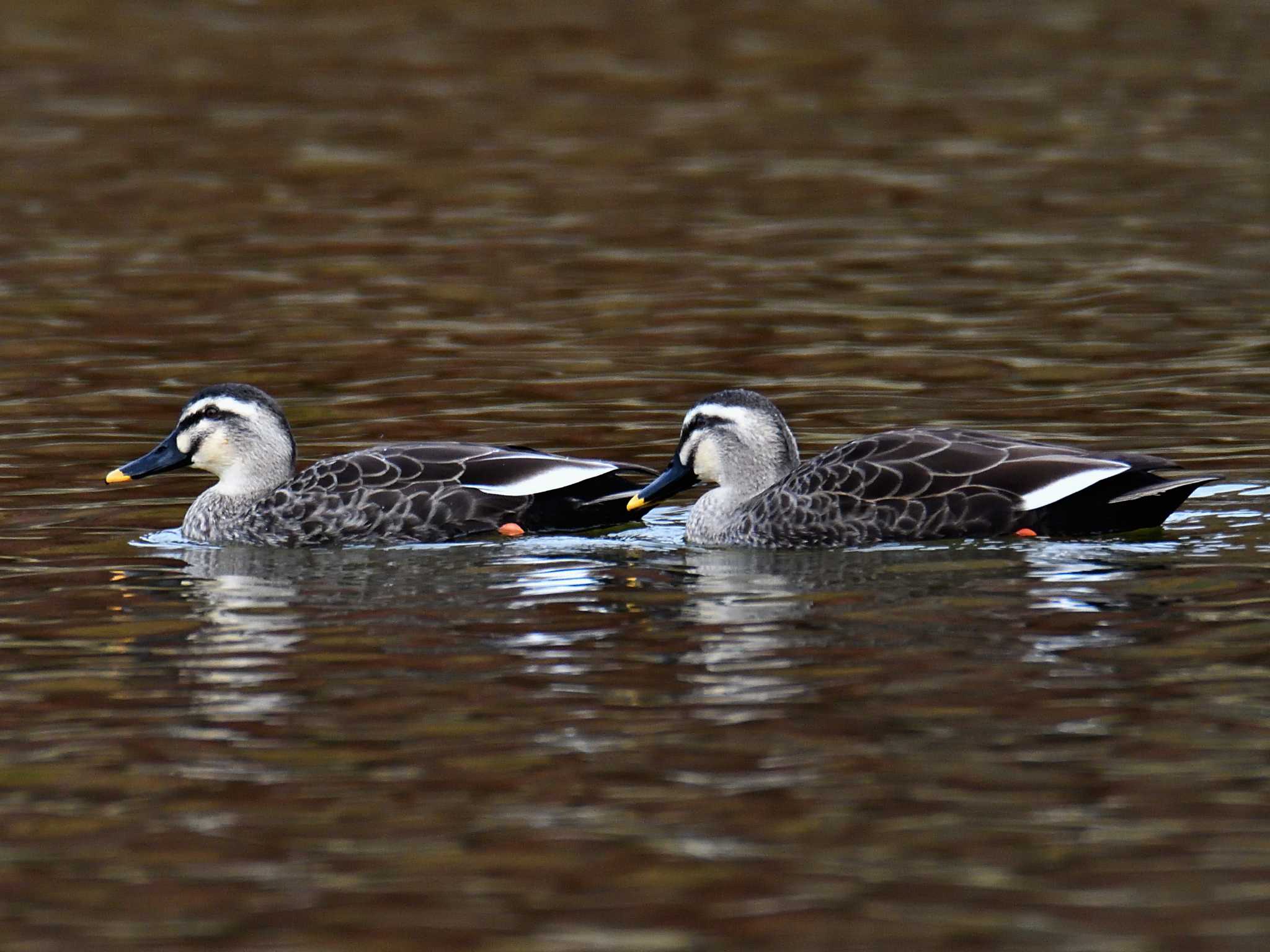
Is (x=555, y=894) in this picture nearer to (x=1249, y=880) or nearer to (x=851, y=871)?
(x=851, y=871)

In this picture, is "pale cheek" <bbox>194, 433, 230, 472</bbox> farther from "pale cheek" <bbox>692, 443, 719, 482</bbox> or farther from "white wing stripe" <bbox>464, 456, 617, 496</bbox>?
"pale cheek" <bbox>692, 443, 719, 482</bbox>

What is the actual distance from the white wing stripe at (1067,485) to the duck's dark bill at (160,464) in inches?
166

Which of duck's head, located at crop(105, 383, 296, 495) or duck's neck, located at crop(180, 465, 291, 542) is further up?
duck's head, located at crop(105, 383, 296, 495)

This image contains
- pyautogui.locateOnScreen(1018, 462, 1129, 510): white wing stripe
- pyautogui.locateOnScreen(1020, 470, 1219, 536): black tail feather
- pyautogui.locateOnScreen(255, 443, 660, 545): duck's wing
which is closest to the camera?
pyautogui.locateOnScreen(1018, 462, 1129, 510): white wing stripe

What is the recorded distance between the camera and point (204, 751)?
26.1 ft

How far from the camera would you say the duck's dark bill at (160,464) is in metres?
12.3

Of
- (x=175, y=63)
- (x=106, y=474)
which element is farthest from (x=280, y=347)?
(x=175, y=63)

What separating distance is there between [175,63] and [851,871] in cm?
2675

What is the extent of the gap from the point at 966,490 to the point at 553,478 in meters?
1.89

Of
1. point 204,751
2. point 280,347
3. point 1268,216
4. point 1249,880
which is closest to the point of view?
point 1249,880

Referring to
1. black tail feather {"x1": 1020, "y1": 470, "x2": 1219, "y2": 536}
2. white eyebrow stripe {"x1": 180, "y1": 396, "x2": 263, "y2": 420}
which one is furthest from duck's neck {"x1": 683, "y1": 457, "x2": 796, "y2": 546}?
white eyebrow stripe {"x1": 180, "y1": 396, "x2": 263, "y2": 420}

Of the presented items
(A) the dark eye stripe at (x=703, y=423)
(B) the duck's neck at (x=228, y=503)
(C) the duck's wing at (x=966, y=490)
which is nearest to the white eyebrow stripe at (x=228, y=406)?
(B) the duck's neck at (x=228, y=503)

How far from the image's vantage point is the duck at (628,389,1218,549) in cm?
1078

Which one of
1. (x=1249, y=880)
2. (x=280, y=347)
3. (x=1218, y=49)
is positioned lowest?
(x=1249, y=880)
